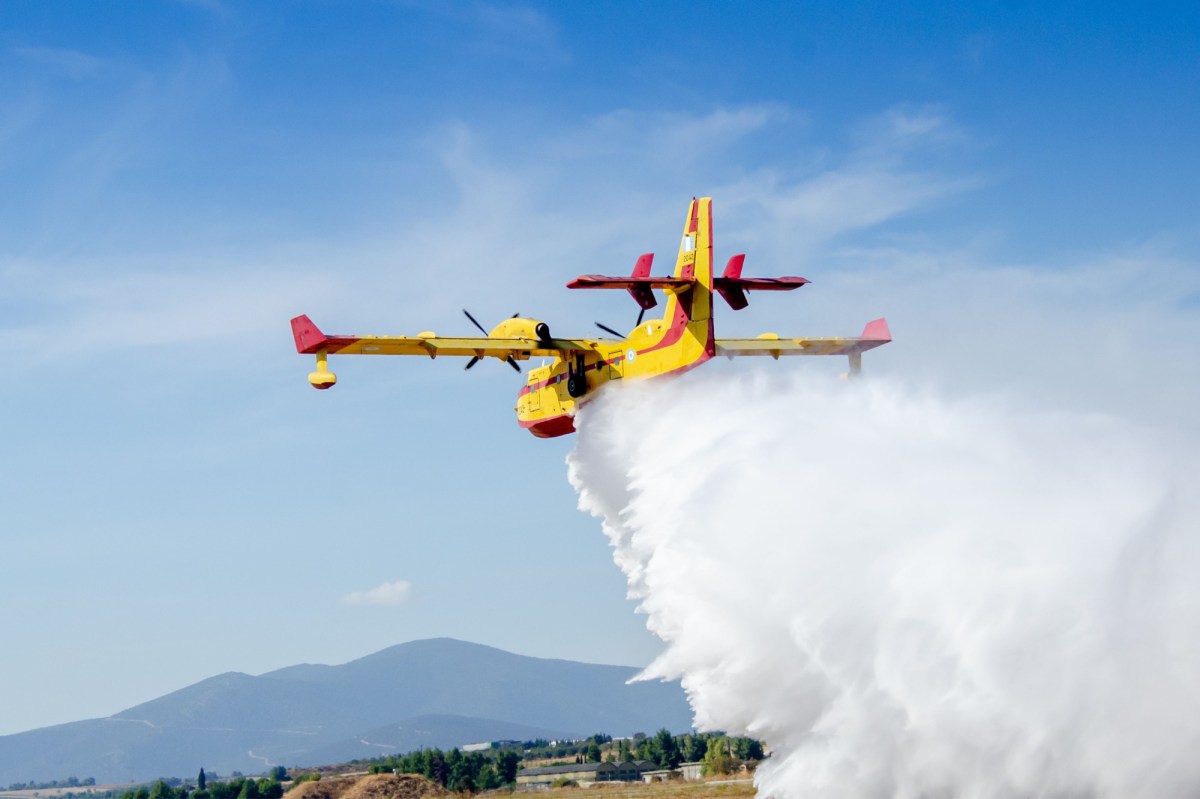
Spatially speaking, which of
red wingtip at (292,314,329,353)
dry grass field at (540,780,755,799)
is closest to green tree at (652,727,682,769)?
dry grass field at (540,780,755,799)

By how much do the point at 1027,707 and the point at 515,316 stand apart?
18.4m

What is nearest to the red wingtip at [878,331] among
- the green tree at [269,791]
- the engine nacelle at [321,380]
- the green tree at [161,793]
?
the engine nacelle at [321,380]

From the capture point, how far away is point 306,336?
35.6 metres

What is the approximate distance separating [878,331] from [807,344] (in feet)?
7.22

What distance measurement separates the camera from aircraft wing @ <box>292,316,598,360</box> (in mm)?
35688

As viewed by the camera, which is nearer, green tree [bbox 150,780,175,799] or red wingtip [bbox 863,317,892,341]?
red wingtip [bbox 863,317,892,341]

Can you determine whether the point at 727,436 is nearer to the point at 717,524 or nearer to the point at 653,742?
the point at 717,524

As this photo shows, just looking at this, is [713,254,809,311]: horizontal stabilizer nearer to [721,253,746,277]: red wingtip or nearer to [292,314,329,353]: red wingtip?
[721,253,746,277]: red wingtip

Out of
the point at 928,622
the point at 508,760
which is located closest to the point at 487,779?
the point at 508,760

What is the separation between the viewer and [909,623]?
1053 inches

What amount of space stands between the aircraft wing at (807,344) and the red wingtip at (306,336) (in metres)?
11.8

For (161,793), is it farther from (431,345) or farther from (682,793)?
(431,345)

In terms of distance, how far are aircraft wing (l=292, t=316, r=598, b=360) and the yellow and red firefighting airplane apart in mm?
26

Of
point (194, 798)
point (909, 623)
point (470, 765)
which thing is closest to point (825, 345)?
point (909, 623)
